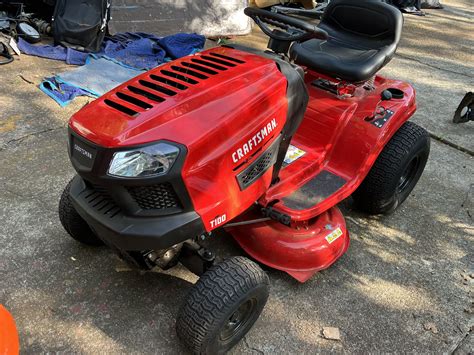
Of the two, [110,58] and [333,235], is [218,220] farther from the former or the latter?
[110,58]

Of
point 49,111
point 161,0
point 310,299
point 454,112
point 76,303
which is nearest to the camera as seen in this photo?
point 76,303

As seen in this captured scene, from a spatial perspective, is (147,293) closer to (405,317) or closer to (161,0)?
(405,317)

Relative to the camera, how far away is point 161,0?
5.80 meters

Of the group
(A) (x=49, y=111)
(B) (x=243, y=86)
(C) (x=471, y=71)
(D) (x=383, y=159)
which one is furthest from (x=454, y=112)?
(A) (x=49, y=111)

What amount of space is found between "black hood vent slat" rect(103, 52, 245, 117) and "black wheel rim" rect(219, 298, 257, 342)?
3.12 feet

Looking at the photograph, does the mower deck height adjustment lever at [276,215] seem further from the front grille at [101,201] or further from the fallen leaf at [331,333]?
the front grille at [101,201]

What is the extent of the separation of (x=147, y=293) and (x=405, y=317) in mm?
1340

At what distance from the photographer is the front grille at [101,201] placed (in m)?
1.69

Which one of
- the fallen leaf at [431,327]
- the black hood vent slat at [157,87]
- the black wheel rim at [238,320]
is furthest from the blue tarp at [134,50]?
the fallen leaf at [431,327]

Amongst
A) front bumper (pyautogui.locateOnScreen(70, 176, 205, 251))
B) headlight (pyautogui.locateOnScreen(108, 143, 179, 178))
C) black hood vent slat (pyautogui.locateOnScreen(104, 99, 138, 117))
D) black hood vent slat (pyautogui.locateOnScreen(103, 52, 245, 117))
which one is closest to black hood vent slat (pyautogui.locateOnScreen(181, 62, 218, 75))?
black hood vent slat (pyautogui.locateOnScreen(103, 52, 245, 117))

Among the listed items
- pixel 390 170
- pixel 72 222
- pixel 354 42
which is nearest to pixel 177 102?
pixel 72 222

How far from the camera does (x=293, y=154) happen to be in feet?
8.77

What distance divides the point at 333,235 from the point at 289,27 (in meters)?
1.12

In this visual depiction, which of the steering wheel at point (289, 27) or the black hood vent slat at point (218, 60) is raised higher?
the steering wheel at point (289, 27)
